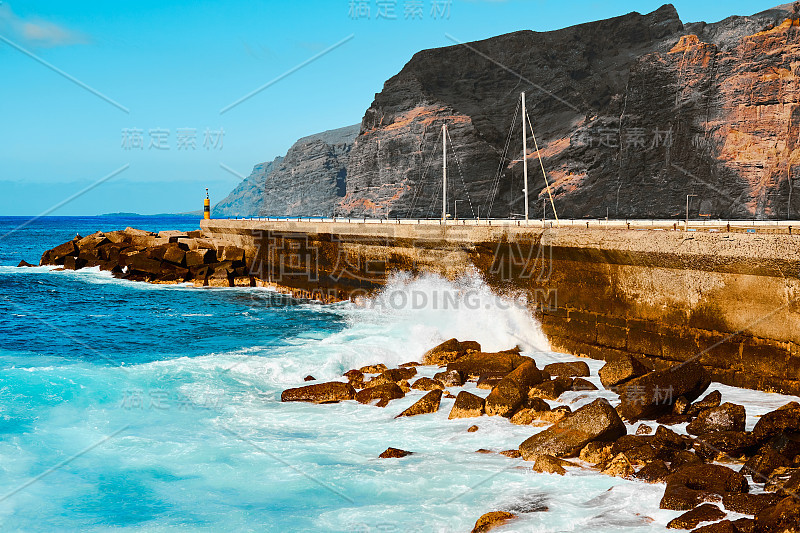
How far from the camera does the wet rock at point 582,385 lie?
11.7m

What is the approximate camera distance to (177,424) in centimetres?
1159

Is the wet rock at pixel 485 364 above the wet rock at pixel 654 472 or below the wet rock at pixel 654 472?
above

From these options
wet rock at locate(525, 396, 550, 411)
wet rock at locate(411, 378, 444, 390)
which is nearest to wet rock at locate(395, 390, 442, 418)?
wet rock at locate(411, 378, 444, 390)

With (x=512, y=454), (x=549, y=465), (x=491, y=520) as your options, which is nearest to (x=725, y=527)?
(x=491, y=520)

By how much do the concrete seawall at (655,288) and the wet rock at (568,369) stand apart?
150 cm

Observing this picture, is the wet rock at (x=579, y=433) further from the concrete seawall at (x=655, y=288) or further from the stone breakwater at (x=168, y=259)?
the stone breakwater at (x=168, y=259)

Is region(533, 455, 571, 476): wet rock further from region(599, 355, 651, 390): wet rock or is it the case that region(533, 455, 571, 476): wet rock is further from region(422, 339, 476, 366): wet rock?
region(422, 339, 476, 366): wet rock

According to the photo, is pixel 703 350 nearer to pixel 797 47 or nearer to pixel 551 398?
pixel 551 398

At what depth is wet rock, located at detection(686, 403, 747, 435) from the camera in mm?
8781

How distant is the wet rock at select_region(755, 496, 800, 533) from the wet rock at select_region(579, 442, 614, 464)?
2.40 metres

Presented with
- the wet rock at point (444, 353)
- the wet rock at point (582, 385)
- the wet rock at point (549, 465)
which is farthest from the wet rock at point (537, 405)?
the wet rock at point (444, 353)

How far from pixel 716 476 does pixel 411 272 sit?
630 inches

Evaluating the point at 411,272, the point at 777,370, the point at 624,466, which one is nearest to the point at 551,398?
the point at 624,466

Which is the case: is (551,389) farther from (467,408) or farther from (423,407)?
(423,407)
